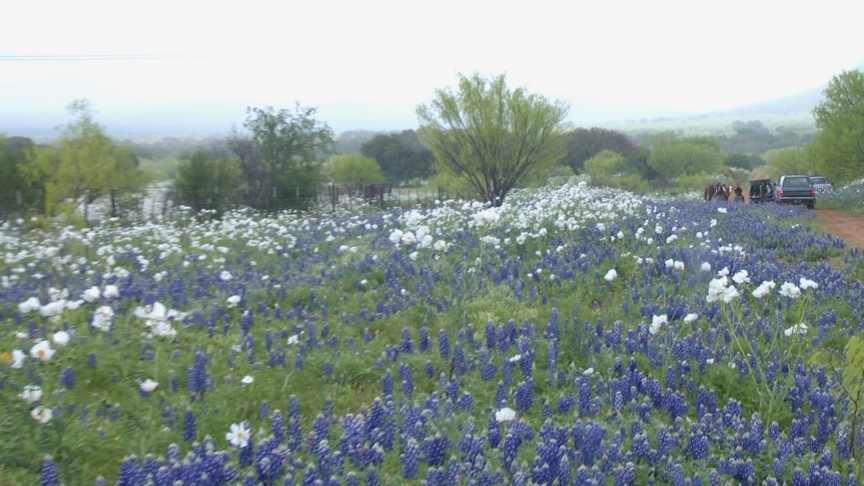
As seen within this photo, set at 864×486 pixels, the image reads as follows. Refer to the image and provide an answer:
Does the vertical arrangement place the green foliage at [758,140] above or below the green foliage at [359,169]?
above

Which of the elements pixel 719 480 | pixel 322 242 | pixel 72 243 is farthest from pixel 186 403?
pixel 322 242

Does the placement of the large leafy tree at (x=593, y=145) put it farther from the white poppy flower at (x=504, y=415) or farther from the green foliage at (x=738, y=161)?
the white poppy flower at (x=504, y=415)

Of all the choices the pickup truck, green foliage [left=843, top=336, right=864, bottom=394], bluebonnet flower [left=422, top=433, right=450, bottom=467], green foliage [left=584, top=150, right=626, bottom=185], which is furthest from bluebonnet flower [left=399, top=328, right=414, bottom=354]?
green foliage [left=584, top=150, right=626, bottom=185]

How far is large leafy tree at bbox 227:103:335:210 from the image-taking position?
28141 mm

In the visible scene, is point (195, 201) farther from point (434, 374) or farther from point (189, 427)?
point (189, 427)

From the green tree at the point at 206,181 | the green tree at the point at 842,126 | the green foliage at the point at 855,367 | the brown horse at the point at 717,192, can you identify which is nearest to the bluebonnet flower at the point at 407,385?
the green foliage at the point at 855,367

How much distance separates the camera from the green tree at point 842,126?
28.5 m

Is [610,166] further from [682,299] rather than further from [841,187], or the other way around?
[682,299]

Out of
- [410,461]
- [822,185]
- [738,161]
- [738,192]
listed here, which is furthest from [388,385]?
[738,161]

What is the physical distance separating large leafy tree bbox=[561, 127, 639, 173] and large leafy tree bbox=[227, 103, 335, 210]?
46.1m

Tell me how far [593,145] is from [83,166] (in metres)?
62.0

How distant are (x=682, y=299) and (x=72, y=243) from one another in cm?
848

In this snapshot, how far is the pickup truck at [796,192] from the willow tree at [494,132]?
31.1 feet

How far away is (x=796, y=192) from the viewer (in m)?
27.2
